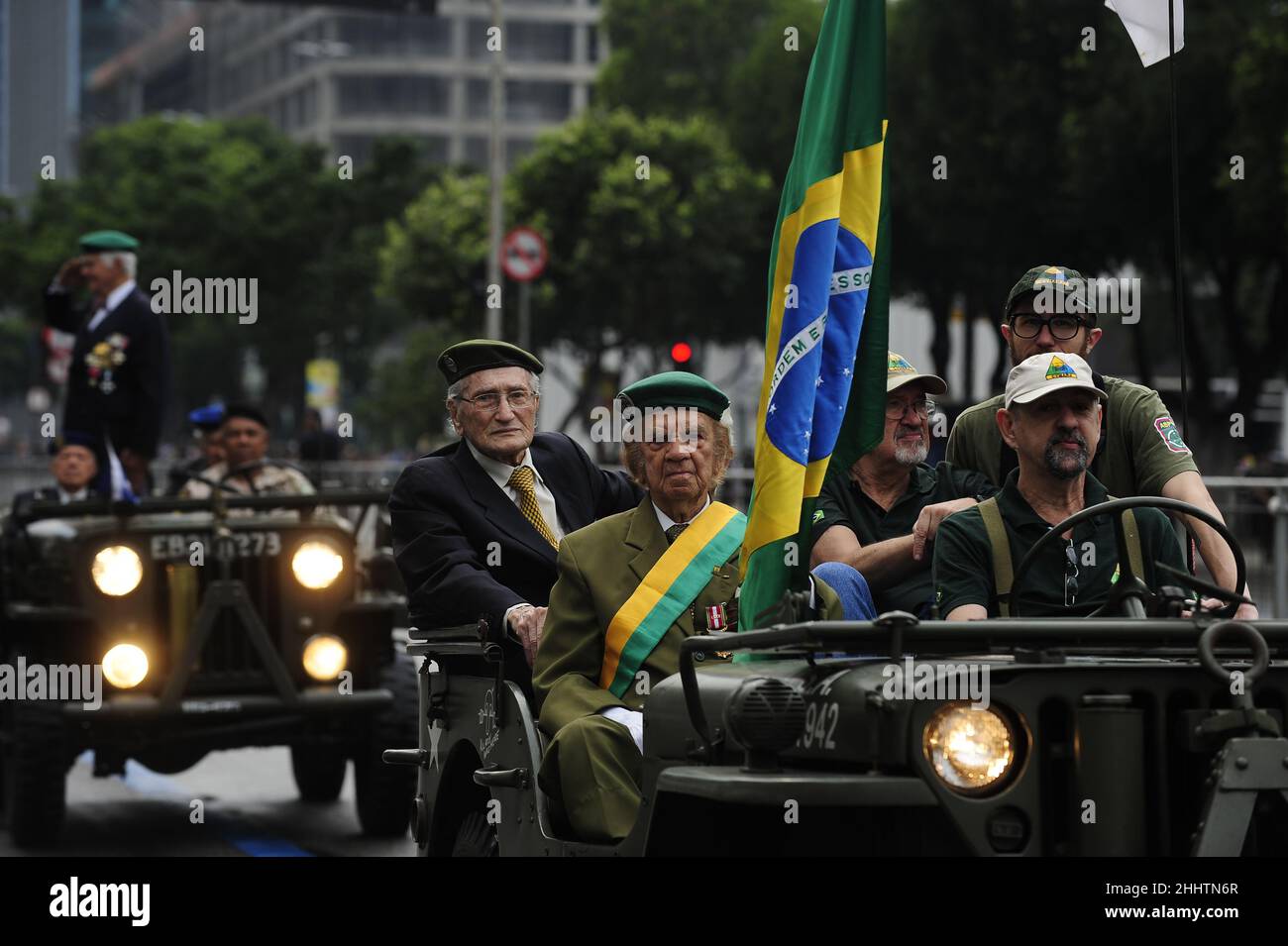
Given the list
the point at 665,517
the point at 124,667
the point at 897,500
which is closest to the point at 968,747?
the point at 665,517

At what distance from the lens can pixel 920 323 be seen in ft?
263

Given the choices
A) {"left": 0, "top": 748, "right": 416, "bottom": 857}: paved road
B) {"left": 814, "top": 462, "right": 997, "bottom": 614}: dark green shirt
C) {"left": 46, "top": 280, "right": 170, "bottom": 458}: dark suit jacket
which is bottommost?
{"left": 0, "top": 748, "right": 416, "bottom": 857}: paved road

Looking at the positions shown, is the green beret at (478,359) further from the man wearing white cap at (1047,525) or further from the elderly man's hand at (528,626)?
the man wearing white cap at (1047,525)

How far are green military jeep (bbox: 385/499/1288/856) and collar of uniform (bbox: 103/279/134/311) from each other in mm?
7936

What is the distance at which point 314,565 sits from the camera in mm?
10820

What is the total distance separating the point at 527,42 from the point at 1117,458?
106m

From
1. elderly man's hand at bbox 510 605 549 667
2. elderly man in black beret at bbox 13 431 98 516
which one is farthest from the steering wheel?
elderly man in black beret at bbox 13 431 98 516

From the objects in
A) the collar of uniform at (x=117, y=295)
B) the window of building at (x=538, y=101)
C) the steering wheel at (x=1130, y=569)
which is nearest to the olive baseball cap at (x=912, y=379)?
the steering wheel at (x=1130, y=569)

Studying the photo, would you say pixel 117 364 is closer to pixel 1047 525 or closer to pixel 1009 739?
pixel 1047 525

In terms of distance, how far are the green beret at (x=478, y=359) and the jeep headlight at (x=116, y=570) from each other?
3.52 meters

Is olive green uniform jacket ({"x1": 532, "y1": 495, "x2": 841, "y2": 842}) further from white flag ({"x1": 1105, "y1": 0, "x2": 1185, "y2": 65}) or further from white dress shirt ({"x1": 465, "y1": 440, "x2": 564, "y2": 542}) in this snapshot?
white flag ({"x1": 1105, "y1": 0, "x2": 1185, "y2": 65})

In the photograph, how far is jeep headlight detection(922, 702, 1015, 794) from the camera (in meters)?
4.17

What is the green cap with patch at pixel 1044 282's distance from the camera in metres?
6.55
